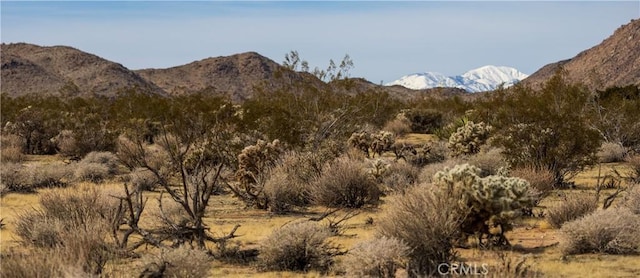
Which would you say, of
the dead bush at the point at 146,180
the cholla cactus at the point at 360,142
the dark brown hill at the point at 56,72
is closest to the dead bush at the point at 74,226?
the dead bush at the point at 146,180

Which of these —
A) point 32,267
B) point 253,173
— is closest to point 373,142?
point 253,173

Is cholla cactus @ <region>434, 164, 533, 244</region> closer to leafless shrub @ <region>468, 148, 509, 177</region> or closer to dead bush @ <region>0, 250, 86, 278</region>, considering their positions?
dead bush @ <region>0, 250, 86, 278</region>

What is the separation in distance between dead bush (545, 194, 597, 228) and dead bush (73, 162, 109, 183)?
16.3 metres

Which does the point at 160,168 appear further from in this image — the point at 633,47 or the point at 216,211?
the point at 633,47

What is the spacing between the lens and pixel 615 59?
382ft

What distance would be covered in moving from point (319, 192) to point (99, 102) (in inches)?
1320

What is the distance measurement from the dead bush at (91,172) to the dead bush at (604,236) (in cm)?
1731

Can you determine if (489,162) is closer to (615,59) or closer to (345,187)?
(345,187)

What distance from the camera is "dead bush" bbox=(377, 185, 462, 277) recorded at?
8891 millimetres

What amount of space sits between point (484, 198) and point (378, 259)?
2626 millimetres

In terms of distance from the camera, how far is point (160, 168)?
24.6 metres

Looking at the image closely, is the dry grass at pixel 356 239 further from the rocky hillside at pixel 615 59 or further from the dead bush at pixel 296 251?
the rocky hillside at pixel 615 59

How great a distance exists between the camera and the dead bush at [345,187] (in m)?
16.7

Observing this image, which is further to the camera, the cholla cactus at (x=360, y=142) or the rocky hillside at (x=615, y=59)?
the rocky hillside at (x=615, y=59)
